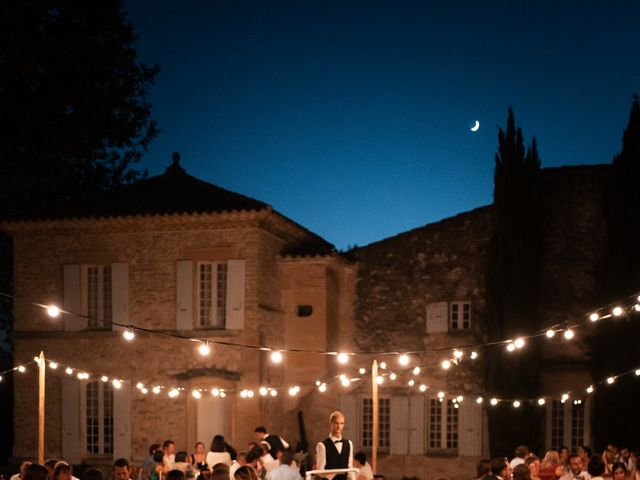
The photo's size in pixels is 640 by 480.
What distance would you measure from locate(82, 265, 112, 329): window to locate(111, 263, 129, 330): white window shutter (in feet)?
1.07

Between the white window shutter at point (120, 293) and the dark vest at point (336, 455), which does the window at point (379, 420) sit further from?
the dark vest at point (336, 455)

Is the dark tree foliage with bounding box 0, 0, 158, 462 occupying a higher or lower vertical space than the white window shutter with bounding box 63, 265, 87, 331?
higher

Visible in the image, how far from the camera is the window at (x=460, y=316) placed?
19375 millimetres

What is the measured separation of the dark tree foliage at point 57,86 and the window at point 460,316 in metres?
8.35

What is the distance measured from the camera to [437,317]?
63.6ft

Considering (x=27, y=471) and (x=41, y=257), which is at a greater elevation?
(x=41, y=257)

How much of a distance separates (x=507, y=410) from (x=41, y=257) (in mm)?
10129

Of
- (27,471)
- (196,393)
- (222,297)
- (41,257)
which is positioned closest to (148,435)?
(196,393)

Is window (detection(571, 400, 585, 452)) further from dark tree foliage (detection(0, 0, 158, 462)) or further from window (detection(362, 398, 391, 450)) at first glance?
dark tree foliage (detection(0, 0, 158, 462))

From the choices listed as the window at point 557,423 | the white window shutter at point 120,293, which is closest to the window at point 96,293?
the white window shutter at point 120,293

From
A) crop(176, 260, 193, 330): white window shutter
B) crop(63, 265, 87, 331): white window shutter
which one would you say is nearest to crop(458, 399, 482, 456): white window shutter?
crop(176, 260, 193, 330): white window shutter

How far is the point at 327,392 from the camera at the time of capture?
19.6 meters

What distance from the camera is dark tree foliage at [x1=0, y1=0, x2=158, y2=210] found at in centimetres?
1861

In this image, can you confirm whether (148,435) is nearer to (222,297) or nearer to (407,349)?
(222,297)
